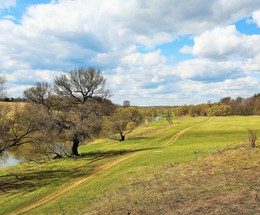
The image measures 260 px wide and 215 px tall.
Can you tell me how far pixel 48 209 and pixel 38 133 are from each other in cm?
1676

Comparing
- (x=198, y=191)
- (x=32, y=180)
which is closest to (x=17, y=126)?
(x=32, y=180)

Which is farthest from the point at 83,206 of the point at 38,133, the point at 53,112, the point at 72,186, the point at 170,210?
the point at 53,112

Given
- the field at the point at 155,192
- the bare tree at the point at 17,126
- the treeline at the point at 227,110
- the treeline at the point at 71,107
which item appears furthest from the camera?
the treeline at the point at 227,110

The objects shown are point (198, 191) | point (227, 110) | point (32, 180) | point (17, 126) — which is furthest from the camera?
point (227, 110)

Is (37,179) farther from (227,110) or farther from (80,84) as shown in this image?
(227,110)

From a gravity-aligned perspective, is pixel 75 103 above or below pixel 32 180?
above

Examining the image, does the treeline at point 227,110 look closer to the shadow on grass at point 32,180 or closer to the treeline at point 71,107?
the treeline at point 71,107

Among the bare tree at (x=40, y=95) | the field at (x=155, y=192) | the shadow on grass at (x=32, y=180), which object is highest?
the bare tree at (x=40, y=95)

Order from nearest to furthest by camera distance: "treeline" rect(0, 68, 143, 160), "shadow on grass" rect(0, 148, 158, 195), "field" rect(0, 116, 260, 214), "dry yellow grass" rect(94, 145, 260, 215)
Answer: "dry yellow grass" rect(94, 145, 260, 215)
"field" rect(0, 116, 260, 214)
"shadow on grass" rect(0, 148, 158, 195)
"treeline" rect(0, 68, 143, 160)

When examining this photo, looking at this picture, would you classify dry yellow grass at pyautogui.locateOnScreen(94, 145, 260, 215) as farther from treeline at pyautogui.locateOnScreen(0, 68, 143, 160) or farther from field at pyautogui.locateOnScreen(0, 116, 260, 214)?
treeline at pyautogui.locateOnScreen(0, 68, 143, 160)

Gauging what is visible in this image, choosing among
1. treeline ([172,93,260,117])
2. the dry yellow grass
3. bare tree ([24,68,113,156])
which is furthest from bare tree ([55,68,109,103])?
treeline ([172,93,260,117])

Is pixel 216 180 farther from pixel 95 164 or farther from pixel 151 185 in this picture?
pixel 95 164

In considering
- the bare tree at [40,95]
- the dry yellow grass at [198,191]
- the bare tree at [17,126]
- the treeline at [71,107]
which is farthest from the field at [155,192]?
the bare tree at [40,95]

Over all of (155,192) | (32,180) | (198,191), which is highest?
(198,191)
